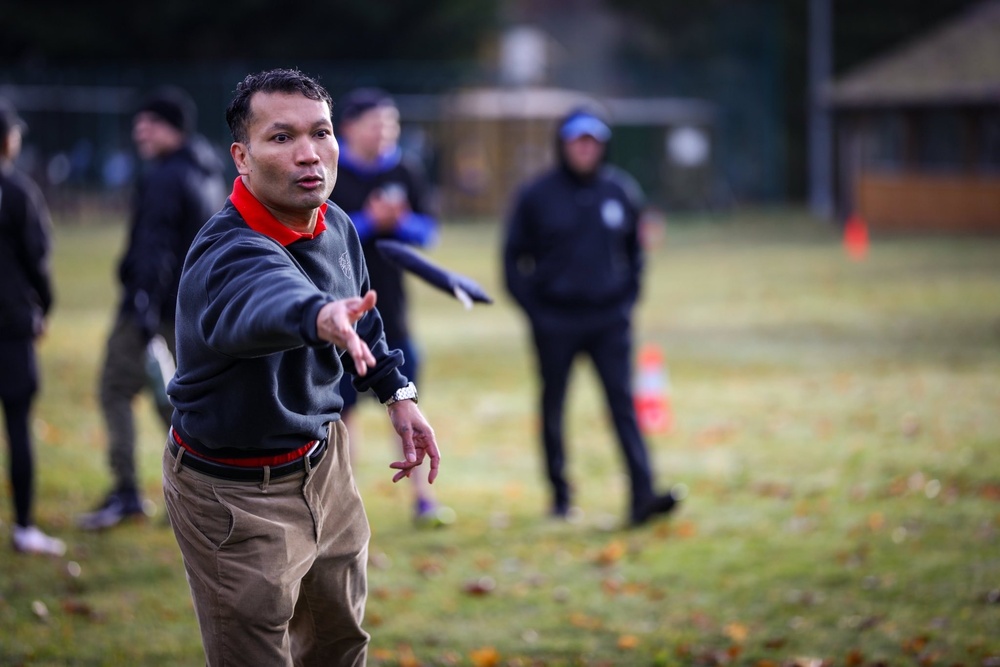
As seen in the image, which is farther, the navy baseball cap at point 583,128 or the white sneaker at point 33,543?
the navy baseball cap at point 583,128

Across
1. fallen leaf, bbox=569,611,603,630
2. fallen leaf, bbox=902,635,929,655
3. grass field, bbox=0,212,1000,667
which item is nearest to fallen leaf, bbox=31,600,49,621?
grass field, bbox=0,212,1000,667

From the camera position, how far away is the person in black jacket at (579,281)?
8.12 meters

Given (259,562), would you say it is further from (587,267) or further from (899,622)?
(587,267)

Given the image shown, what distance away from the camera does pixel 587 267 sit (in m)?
8.14

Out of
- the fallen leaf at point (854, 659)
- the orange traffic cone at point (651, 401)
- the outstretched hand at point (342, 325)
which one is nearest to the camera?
the outstretched hand at point (342, 325)

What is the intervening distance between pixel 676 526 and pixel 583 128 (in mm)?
2609

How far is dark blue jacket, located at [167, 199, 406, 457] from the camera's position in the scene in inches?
122

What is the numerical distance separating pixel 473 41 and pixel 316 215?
45.8 metres

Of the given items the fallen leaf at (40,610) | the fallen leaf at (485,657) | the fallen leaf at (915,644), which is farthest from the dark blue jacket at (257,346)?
the fallen leaf at (915,644)

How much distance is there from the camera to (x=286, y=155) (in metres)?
3.38

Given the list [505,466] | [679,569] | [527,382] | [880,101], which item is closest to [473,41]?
[880,101]

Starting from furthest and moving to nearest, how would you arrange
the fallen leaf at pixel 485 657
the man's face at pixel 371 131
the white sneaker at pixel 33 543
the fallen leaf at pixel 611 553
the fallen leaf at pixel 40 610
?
1. the man's face at pixel 371 131
2. the fallen leaf at pixel 611 553
3. the white sneaker at pixel 33 543
4. the fallen leaf at pixel 40 610
5. the fallen leaf at pixel 485 657

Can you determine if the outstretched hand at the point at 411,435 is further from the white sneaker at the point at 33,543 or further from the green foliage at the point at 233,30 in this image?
the green foliage at the point at 233,30

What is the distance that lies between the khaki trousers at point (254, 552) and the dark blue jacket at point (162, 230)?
3.66 meters
